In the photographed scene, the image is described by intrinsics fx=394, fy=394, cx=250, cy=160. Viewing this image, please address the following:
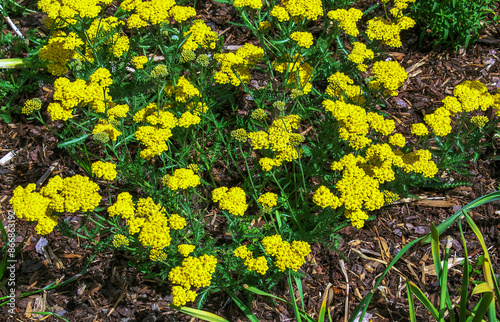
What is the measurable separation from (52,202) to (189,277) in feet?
4.56

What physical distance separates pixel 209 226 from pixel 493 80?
4.63m

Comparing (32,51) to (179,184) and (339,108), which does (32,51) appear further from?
(339,108)

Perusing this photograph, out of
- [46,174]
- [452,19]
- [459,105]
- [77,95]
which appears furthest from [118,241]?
[452,19]

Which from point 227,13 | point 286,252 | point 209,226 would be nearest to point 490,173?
point 286,252

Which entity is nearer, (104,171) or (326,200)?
(326,200)

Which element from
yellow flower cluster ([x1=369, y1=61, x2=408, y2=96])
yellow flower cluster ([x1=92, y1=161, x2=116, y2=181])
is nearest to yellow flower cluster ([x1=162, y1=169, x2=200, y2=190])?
yellow flower cluster ([x1=92, y1=161, x2=116, y2=181])

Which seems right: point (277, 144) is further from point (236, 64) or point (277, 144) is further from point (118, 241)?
point (118, 241)

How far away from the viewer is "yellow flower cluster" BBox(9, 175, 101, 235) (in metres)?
3.41

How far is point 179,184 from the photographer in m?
3.66

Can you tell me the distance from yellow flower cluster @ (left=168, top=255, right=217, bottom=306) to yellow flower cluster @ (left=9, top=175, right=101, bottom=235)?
95 cm

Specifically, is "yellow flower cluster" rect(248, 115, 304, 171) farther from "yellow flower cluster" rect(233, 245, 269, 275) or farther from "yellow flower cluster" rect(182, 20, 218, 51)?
"yellow flower cluster" rect(182, 20, 218, 51)

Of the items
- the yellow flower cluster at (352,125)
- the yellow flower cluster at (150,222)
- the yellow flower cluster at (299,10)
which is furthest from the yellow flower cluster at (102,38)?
the yellow flower cluster at (352,125)

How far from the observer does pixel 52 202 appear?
136 inches

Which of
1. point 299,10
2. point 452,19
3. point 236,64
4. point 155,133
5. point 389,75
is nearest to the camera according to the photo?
point 155,133
